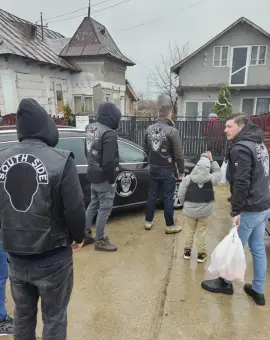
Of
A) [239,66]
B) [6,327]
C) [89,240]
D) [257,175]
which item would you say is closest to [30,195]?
[6,327]

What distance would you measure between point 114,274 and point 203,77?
1679 cm

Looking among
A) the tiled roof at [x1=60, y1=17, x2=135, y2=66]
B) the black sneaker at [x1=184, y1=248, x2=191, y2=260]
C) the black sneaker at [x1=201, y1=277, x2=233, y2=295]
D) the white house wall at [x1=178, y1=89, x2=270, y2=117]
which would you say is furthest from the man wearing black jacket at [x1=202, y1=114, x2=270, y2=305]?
the white house wall at [x1=178, y1=89, x2=270, y2=117]

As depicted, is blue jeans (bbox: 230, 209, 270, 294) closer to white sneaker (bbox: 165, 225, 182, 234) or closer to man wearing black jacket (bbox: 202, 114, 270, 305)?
man wearing black jacket (bbox: 202, 114, 270, 305)

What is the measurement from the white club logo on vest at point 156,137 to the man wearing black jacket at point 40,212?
2.33m

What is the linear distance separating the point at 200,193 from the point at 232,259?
85 cm

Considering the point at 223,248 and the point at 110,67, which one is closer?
the point at 223,248

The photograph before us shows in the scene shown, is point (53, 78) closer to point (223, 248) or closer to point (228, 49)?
point (228, 49)

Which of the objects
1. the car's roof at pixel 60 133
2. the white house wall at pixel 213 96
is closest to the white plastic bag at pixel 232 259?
the car's roof at pixel 60 133

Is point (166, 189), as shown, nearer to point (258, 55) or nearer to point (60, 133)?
point (60, 133)

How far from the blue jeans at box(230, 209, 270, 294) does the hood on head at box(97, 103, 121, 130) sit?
68.4 inches

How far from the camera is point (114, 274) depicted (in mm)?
3096

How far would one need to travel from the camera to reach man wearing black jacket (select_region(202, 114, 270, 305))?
2.31m

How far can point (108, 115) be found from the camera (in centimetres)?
322

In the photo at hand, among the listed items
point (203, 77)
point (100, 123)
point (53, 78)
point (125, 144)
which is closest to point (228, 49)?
point (203, 77)
